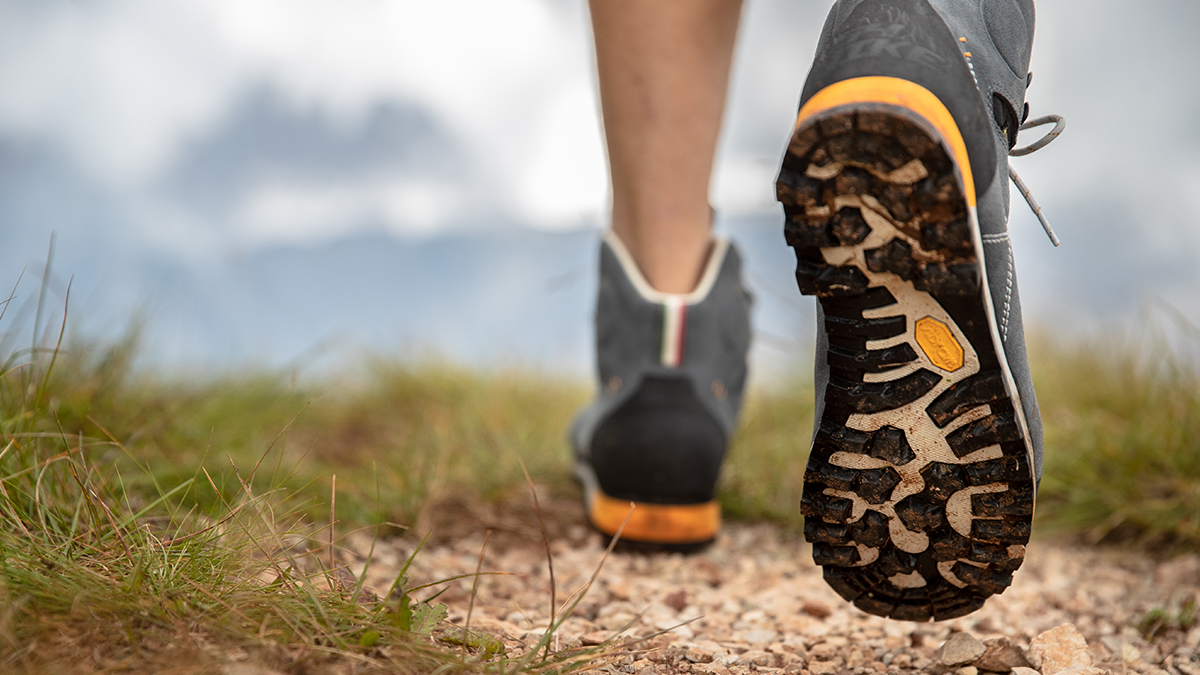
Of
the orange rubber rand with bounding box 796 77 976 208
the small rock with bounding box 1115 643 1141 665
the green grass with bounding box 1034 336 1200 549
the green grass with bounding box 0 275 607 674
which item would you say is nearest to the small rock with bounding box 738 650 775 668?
the green grass with bounding box 0 275 607 674

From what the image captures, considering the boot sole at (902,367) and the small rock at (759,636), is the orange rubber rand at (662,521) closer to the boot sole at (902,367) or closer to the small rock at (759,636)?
the small rock at (759,636)

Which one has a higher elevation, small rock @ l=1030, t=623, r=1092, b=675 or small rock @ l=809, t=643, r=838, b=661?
small rock @ l=1030, t=623, r=1092, b=675

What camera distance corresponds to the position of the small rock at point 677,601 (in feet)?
4.30

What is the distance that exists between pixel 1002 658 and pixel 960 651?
1.8 inches

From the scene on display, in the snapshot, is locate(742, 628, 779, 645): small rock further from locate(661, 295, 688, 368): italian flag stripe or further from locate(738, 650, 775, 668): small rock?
locate(661, 295, 688, 368): italian flag stripe

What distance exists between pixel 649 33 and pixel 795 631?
950 millimetres

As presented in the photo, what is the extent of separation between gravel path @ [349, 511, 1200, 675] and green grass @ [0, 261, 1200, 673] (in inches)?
4.8

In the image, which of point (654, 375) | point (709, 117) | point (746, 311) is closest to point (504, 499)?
point (654, 375)

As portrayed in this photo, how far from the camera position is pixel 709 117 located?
1446mm

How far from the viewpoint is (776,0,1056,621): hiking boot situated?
0.79 meters

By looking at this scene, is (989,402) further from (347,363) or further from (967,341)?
(347,363)

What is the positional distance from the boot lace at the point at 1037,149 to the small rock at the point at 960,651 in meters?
0.51

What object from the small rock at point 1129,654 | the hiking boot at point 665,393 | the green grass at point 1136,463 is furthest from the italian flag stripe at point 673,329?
the green grass at point 1136,463

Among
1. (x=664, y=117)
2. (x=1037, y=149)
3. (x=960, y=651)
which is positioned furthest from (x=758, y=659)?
(x=664, y=117)
